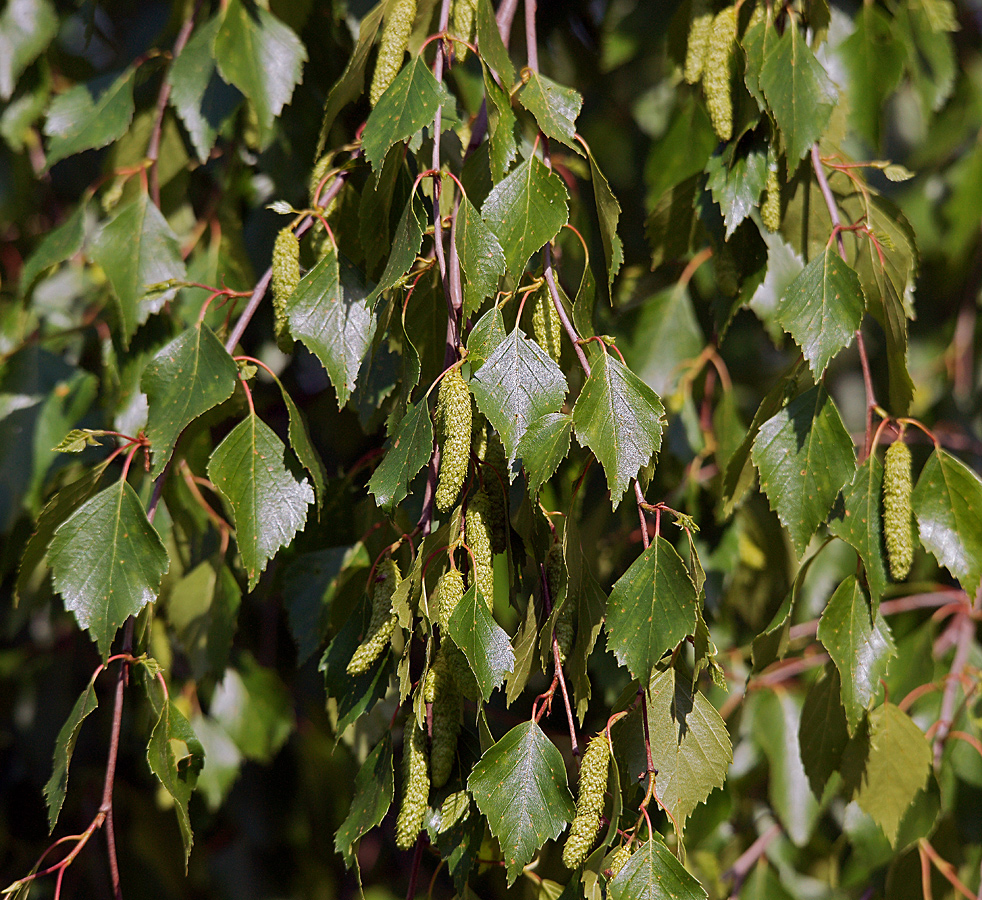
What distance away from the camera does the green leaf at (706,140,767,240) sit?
73 cm

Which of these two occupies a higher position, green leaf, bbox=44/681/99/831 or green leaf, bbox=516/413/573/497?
green leaf, bbox=516/413/573/497

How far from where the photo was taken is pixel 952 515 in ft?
2.29

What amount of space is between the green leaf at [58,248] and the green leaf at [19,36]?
0.21m

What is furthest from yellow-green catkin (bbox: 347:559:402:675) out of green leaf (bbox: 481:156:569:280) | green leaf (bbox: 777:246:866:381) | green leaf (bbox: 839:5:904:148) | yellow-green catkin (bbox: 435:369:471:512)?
green leaf (bbox: 839:5:904:148)

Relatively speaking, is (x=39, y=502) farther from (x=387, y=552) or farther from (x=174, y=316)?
(x=387, y=552)

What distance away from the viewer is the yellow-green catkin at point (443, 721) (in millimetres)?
602

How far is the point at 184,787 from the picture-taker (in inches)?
26.9

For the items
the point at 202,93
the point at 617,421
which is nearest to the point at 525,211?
the point at 617,421

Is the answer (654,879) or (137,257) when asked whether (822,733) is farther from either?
(137,257)

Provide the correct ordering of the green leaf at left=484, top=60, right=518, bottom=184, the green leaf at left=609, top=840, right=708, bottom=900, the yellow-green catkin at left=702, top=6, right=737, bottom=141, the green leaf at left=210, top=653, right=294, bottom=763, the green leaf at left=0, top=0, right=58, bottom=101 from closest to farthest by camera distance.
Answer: the green leaf at left=609, top=840, right=708, bottom=900 < the green leaf at left=484, top=60, right=518, bottom=184 < the yellow-green catkin at left=702, top=6, right=737, bottom=141 < the green leaf at left=0, top=0, right=58, bottom=101 < the green leaf at left=210, top=653, right=294, bottom=763

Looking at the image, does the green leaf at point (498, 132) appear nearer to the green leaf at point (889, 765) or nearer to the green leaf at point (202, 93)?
the green leaf at point (202, 93)

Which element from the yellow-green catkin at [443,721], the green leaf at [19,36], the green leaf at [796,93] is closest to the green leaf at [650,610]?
the yellow-green catkin at [443,721]

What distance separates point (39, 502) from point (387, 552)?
1.98 feet

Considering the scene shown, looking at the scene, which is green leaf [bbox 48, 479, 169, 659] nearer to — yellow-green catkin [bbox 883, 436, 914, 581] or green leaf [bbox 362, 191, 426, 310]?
green leaf [bbox 362, 191, 426, 310]
